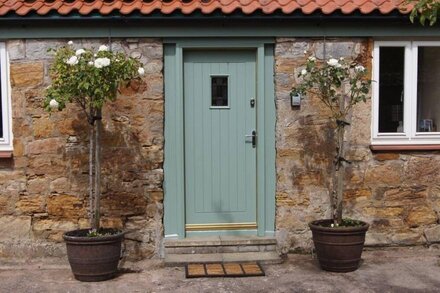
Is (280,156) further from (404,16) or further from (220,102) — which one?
(404,16)

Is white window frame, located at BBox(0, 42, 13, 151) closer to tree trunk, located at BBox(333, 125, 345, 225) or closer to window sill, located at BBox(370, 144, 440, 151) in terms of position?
tree trunk, located at BBox(333, 125, 345, 225)

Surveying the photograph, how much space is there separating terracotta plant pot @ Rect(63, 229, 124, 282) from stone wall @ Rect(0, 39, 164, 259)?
75cm

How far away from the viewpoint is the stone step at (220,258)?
20.8 feet

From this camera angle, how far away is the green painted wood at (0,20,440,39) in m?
6.46

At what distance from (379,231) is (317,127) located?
1424 mm

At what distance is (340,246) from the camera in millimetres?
5961

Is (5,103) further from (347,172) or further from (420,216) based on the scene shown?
(420,216)

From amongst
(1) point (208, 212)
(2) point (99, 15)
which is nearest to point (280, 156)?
(1) point (208, 212)

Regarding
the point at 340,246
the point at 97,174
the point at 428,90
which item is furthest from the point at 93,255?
the point at 428,90

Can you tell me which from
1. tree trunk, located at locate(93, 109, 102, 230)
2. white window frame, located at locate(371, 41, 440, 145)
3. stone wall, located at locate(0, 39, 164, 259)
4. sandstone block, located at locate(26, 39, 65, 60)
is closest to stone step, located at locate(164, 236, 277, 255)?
stone wall, located at locate(0, 39, 164, 259)

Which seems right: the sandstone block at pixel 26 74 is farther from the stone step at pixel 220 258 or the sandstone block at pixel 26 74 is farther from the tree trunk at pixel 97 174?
the stone step at pixel 220 258

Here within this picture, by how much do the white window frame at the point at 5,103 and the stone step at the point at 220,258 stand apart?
223 cm

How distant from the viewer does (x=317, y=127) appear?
21.9 feet

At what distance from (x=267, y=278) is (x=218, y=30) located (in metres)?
2.79
